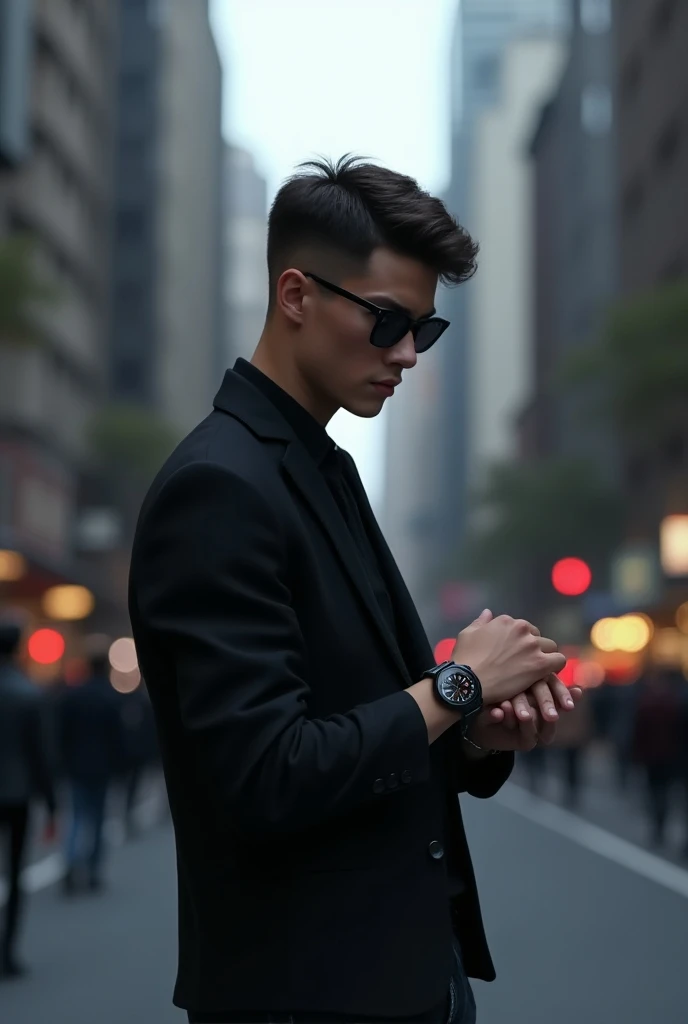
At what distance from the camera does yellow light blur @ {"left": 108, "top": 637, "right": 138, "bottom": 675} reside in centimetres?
4600

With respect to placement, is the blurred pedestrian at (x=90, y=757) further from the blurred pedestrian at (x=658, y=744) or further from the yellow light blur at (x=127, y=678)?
the yellow light blur at (x=127, y=678)

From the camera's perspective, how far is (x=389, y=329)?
249 cm

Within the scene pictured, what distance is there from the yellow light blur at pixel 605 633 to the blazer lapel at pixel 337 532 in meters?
42.4

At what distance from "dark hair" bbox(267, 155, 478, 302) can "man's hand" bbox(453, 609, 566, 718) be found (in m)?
0.56

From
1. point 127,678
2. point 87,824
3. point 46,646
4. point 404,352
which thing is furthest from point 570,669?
point 127,678

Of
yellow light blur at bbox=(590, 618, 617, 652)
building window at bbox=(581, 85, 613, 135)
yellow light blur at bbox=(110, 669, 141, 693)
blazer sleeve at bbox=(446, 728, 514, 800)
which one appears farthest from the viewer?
building window at bbox=(581, 85, 613, 135)

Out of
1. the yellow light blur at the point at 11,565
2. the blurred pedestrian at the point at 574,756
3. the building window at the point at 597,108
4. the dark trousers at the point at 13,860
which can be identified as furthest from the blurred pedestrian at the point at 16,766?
the building window at the point at 597,108

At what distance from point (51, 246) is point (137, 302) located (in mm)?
29073

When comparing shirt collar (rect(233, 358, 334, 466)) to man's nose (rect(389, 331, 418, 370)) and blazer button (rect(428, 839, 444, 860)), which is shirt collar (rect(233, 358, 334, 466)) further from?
blazer button (rect(428, 839, 444, 860))

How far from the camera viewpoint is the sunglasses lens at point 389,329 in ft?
8.16

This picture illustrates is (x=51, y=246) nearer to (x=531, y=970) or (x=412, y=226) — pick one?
(x=531, y=970)

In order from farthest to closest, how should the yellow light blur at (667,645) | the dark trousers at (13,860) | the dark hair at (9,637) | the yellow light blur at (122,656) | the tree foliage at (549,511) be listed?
1. the tree foliage at (549,511)
2. the yellow light blur at (667,645)
3. the yellow light blur at (122,656)
4. the dark hair at (9,637)
5. the dark trousers at (13,860)

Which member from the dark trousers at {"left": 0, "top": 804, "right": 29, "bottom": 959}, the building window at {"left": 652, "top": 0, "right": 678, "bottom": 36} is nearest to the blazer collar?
the dark trousers at {"left": 0, "top": 804, "right": 29, "bottom": 959}

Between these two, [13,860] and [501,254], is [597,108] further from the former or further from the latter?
[501,254]
